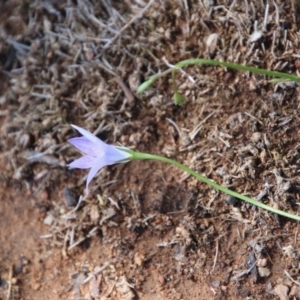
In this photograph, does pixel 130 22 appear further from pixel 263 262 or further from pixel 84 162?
pixel 263 262

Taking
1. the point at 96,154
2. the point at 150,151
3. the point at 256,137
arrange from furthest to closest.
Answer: the point at 150,151, the point at 256,137, the point at 96,154

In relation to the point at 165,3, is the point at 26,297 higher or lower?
lower

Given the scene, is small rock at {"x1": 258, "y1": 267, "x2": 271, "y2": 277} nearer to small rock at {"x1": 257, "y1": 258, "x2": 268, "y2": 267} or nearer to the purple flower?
small rock at {"x1": 257, "y1": 258, "x2": 268, "y2": 267}

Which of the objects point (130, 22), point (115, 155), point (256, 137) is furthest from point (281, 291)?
point (130, 22)

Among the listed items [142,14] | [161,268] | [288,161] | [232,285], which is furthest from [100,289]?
[142,14]

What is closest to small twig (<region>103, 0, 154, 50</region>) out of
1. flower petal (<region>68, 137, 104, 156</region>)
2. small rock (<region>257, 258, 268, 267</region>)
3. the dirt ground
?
the dirt ground

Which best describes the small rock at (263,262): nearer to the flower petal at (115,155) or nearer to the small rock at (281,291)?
the small rock at (281,291)

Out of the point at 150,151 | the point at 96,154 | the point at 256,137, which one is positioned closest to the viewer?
the point at 96,154

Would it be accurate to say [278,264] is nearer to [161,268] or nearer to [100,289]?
[161,268]
